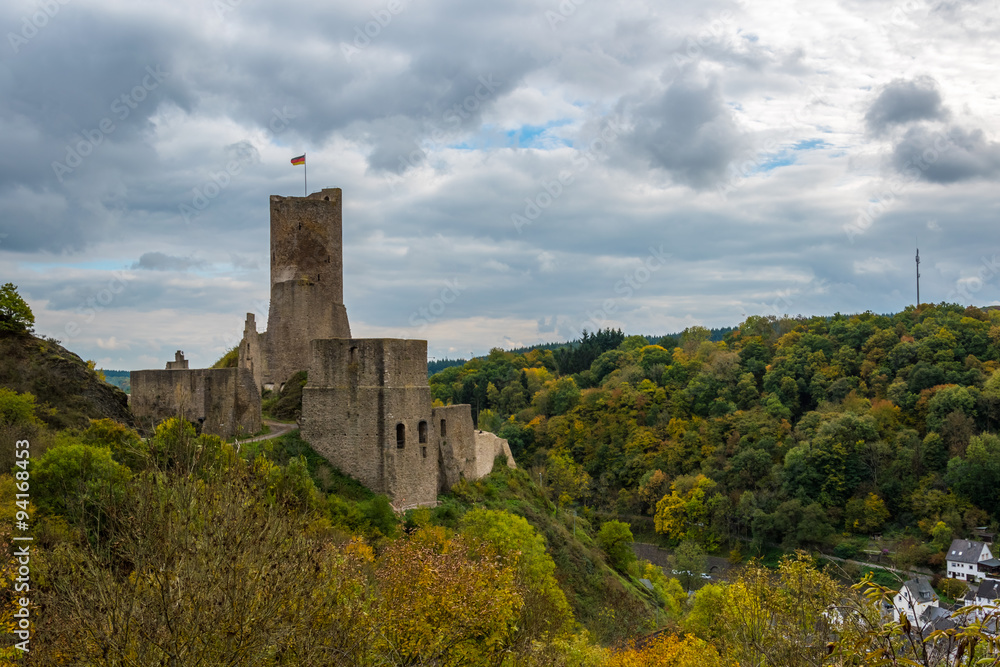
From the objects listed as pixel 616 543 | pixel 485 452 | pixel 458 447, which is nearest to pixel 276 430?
pixel 458 447

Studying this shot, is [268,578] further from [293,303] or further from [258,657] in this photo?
[293,303]

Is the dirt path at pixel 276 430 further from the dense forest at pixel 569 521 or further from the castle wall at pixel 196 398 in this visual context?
the dense forest at pixel 569 521

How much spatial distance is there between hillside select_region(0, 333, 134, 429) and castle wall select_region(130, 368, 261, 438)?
0.75m

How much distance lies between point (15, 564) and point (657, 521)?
67.0 m

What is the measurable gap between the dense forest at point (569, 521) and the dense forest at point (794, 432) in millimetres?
311

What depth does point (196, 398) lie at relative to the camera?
27.3m

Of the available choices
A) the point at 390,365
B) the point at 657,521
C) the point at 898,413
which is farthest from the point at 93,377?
the point at 898,413

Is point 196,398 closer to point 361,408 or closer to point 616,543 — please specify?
point 361,408

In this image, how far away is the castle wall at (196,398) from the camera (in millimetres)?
27281

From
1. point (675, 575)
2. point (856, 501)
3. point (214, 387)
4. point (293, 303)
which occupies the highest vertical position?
point (293, 303)

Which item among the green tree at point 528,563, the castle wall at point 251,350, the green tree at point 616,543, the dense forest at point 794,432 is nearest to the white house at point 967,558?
the dense forest at point 794,432

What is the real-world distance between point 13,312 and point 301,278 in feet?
35.9

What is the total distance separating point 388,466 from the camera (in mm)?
26547

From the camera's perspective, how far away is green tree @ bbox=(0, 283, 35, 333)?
26297 millimetres
